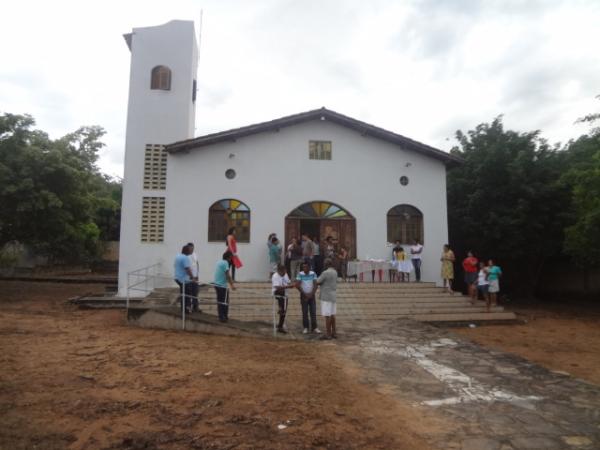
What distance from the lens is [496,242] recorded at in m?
16.9

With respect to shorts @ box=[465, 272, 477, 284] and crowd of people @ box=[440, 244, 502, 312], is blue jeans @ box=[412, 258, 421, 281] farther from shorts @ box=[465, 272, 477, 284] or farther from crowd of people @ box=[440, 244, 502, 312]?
shorts @ box=[465, 272, 477, 284]

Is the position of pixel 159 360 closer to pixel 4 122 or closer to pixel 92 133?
pixel 4 122

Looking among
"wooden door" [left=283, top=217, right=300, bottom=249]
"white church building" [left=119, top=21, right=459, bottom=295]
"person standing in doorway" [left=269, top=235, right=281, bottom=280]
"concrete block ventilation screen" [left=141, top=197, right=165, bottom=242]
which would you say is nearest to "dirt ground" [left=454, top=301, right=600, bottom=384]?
"white church building" [left=119, top=21, right=459, bottom=295]

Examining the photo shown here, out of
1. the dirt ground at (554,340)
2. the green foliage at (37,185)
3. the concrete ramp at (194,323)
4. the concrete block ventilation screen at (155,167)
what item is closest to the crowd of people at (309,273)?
the concrete ramp at (194,323)

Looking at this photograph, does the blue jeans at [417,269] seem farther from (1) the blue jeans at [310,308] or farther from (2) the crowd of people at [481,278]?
(1) the blue jeans at [310,308]

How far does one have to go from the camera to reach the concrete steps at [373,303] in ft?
35.4

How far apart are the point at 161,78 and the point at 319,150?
6123 mm

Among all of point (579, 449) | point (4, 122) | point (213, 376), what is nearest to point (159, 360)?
point (213, 376)

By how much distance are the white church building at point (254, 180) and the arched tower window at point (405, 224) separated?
36mm

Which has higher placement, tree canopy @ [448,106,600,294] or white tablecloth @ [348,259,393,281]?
tree canopy @ [448,106,600,294]

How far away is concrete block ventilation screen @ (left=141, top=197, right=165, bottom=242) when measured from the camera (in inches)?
557

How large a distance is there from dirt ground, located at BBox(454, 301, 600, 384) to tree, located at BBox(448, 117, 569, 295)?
3.29 metres

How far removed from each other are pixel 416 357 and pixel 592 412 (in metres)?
2.81

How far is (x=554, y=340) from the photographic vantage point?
958 centimetres
